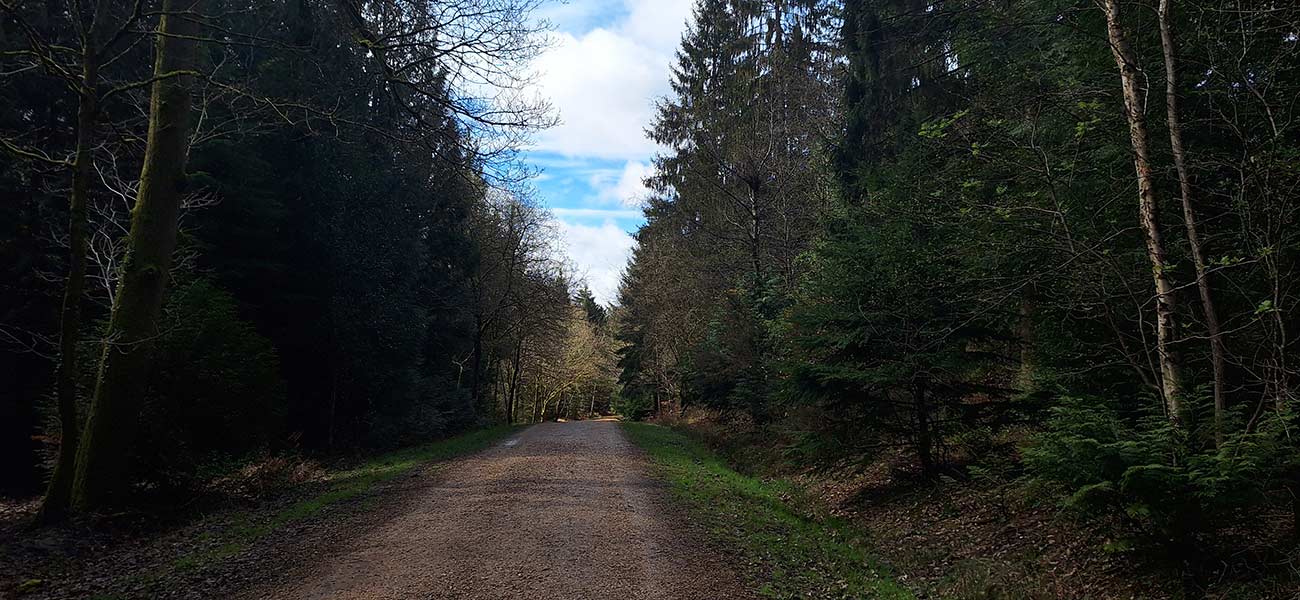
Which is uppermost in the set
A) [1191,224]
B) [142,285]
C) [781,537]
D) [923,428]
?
[1191,224]

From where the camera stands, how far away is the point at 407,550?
22.0ft

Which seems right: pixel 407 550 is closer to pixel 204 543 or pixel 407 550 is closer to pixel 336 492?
pixel 204 543

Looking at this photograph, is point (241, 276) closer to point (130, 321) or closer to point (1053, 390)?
point (130, 321)

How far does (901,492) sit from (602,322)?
192 ft

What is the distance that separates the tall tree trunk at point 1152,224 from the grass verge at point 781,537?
312 cm

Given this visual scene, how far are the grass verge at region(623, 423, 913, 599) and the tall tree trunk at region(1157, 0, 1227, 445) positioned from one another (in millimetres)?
3228

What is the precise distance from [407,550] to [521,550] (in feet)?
Answer: 3.73

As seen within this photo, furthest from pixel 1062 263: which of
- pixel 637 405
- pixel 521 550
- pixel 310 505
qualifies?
pixel 637 405

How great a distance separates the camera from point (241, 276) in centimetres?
1591

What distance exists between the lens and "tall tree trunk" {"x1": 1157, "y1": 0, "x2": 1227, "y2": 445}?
18.9 ft

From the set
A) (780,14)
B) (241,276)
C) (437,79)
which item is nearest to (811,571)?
(437,79)

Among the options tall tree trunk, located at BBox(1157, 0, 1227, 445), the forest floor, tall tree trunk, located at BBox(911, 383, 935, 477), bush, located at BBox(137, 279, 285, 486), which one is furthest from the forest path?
tall tree trunk, located at BBox(1157, 0, 1227, 445)

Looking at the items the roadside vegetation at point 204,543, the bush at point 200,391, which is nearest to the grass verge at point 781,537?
the roadside vegetation at point 204,543

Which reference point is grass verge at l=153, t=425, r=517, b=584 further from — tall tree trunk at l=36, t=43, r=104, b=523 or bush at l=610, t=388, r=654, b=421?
bush at l=610, t=388, r=654, b=421
